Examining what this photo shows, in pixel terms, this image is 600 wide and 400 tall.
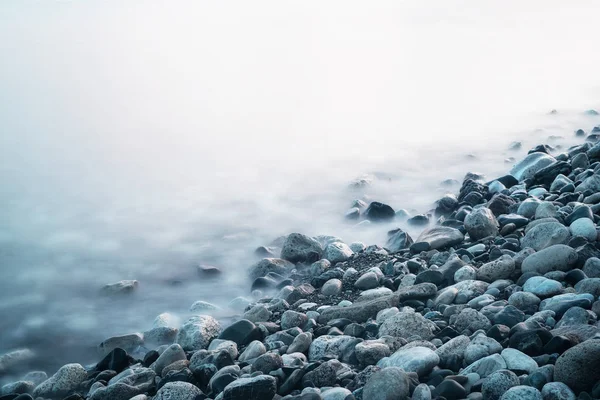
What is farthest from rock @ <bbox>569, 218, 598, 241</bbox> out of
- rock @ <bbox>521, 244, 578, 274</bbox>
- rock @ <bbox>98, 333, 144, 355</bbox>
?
rock @ <bbox>98, 333, 144, 355</bbox>

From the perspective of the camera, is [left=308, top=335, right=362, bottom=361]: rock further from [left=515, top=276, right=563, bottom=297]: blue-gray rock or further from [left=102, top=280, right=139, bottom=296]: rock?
[left=102, top=280, right=139, bottom=296]: rock

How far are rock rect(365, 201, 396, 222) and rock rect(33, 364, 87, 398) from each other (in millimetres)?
3441

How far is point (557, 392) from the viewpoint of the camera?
2.27 meters

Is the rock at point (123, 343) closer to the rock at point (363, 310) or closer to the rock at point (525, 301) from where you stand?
the rock at point (363, 310)

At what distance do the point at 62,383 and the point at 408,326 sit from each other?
2083 mm

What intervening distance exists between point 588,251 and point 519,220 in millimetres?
1110

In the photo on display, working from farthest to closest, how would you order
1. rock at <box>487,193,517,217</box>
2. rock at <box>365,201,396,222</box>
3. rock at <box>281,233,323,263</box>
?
rock at <box>365,201,396,222</box>
rock at <box>281,233,323,263</box>
rock at <box>487,193,517,217</box>

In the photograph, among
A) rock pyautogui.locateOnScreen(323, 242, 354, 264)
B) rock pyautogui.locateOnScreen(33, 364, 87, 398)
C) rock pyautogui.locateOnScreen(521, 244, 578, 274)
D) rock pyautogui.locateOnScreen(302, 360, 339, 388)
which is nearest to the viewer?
rock pyautogui.locateOnScreen(302, 360, 339, 388)

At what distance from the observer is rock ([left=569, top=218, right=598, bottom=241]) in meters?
3.68

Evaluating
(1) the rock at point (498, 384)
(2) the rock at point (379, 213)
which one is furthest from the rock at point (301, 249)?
(1) the rock at point (498, 384)

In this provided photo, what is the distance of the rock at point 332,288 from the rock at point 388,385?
1.77 m

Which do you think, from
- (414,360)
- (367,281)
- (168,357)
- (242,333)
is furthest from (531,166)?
(168,357)

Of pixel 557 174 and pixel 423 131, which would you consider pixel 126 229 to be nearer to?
pixel 557 174

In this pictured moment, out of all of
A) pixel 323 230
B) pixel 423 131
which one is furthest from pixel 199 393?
pixel 423 131
